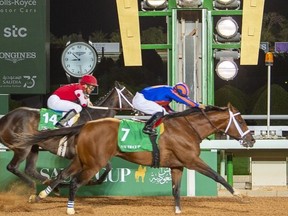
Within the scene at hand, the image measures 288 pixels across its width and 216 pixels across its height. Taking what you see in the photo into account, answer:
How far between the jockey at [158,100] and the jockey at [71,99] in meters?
0.87

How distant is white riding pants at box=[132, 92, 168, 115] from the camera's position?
8773mm

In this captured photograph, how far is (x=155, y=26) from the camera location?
19438 millimetres

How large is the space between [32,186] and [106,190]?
102cm

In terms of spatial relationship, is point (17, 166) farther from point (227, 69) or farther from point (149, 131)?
point (227, 69)

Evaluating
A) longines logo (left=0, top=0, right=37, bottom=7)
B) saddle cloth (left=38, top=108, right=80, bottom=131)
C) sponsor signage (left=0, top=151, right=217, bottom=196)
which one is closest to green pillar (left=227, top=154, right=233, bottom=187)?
sponsor signage (left=0, top=151, right=217, bottom=196)

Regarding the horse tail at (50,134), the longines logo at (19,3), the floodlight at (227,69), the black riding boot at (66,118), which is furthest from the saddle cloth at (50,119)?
the longines logo at (19,3)

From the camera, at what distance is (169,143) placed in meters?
8.56

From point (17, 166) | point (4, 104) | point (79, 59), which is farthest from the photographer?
point (79, 59)

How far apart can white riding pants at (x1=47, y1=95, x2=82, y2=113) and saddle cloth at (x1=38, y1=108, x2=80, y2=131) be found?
0.06 m

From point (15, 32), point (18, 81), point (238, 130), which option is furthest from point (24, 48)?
point (238, 130)

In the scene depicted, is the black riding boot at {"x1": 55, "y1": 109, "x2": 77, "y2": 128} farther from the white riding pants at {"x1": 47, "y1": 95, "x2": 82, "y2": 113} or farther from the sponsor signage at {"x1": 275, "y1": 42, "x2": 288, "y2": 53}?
the sponsor signage at {"x1": 275, "y1": 42, "x2": 288, "y2": 53}

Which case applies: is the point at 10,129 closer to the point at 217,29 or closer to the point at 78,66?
the point at 217,29

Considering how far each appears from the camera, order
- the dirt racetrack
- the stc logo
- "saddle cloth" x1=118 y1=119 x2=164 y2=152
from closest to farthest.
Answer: "saddle cloth" x1=118 y1=119 x2=164 y2=152, the dirt racetrack, the stc logo

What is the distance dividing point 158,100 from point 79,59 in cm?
484
